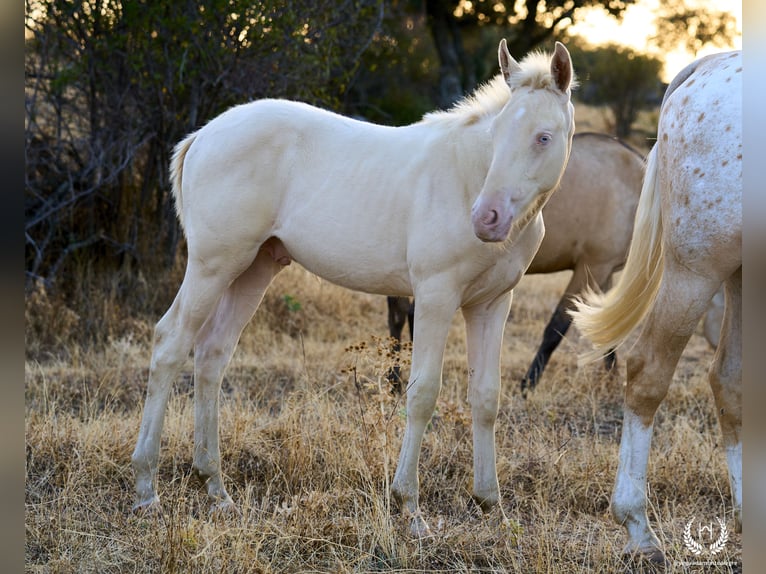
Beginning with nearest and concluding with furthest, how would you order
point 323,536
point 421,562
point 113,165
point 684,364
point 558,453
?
point 421,562 → point 323,536 → point 558,453 → point 684,364 → point 113,165

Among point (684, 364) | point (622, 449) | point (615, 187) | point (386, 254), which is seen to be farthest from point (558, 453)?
point (684, 364)

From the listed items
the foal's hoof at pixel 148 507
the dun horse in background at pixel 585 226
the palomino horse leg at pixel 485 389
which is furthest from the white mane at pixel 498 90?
the dun horse in background at pixel 585 226

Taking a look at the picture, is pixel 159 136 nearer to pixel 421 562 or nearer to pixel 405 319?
pixel 405 319

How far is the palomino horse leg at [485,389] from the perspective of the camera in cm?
349

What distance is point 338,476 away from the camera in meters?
3.68

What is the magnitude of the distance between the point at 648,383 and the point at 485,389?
0.67 metres

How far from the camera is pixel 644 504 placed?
10.4 feet

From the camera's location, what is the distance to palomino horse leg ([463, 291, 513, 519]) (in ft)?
11.5

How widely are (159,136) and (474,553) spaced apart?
5.52 m

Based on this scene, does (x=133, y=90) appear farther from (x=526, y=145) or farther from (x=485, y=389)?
(x=526, y=145)

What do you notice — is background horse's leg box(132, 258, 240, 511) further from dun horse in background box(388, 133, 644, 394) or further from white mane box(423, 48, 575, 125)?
dun horse in background box(388, 133, 644, 394)

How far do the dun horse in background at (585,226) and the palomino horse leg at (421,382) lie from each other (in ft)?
8.53

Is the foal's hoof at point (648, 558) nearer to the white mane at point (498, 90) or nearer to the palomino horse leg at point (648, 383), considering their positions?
the palomino horse leg at point (648, 383)
